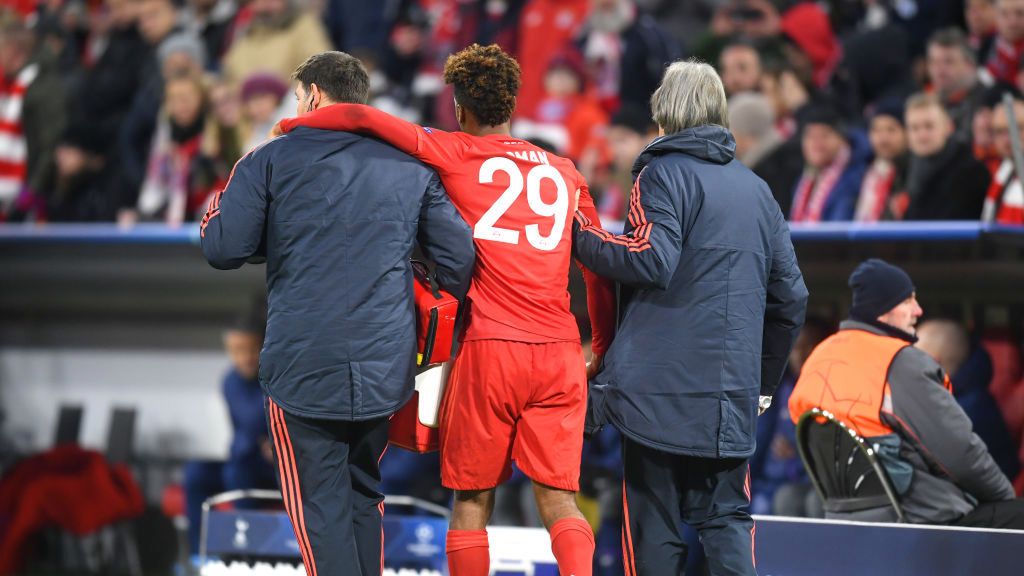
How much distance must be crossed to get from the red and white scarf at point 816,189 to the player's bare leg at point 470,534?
3.68 metres

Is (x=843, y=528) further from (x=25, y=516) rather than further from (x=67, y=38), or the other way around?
(x=67, y=38)

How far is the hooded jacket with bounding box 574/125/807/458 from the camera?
432 centimetres

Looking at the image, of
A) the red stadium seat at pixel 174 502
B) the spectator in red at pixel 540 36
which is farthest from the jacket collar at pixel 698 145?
the red stadium seat at pixel 174 502

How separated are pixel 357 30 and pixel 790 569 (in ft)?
22.6

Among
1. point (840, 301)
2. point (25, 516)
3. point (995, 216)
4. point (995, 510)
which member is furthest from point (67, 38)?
point (995, 510)

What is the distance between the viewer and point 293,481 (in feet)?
14.3

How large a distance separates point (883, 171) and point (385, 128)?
383cm

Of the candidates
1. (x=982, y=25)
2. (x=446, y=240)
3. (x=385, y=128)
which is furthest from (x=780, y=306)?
(x=982, y=25)

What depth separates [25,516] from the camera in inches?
344

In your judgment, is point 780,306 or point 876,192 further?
point 876,192

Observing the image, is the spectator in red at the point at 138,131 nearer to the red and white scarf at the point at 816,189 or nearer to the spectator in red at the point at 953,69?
the red and white scarf at the point at 816,189

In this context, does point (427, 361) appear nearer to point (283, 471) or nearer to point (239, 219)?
point (283, 471)

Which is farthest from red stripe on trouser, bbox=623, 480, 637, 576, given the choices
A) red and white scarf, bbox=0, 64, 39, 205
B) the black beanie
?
red and white scarf, bbox=0, 64, 39, 205

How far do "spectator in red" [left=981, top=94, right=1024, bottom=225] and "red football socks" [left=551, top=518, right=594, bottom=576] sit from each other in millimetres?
3100
